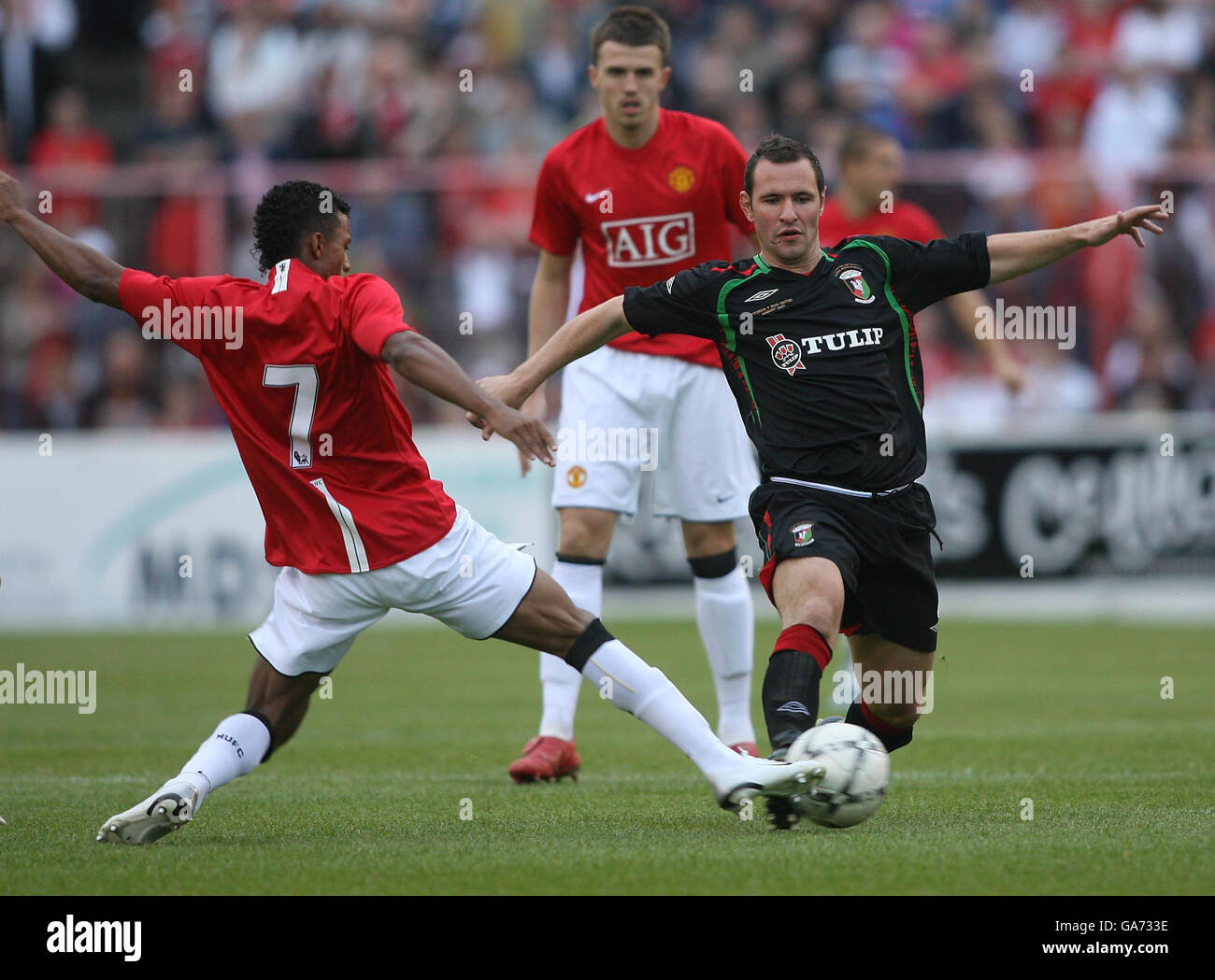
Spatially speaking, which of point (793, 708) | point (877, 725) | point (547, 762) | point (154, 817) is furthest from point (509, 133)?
point (154, 817)

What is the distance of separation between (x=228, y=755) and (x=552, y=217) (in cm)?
313

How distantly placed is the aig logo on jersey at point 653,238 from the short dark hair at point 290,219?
212cm

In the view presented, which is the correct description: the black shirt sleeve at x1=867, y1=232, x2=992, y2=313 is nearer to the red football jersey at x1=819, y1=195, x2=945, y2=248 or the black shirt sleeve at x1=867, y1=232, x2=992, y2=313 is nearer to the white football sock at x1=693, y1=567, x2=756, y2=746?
the white football sock at x1=693, y1=567, x2=756, y2=746

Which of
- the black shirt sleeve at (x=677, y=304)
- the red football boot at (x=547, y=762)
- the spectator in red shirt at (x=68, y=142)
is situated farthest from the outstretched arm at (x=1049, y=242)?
the spectator in red shirt at (x=68, y=142)

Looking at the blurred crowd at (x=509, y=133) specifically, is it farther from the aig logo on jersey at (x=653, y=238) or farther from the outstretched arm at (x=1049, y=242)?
the outstretched arm at (x=1049, y=242)

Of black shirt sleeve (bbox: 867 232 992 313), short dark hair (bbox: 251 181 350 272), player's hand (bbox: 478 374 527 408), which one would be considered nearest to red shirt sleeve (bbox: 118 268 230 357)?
short dark hair (bbox: 251 181 350 272)

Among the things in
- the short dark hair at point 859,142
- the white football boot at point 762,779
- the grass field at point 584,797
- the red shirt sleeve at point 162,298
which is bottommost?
the grass field at point 584,797

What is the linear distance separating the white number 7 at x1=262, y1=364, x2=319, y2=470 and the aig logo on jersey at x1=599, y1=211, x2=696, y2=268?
2425 mm

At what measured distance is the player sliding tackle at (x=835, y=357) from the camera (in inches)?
233

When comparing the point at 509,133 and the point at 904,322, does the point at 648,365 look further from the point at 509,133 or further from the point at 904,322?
the point at 509,133

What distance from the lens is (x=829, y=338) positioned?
597 centimetres

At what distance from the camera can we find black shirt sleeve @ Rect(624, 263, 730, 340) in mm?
6035
